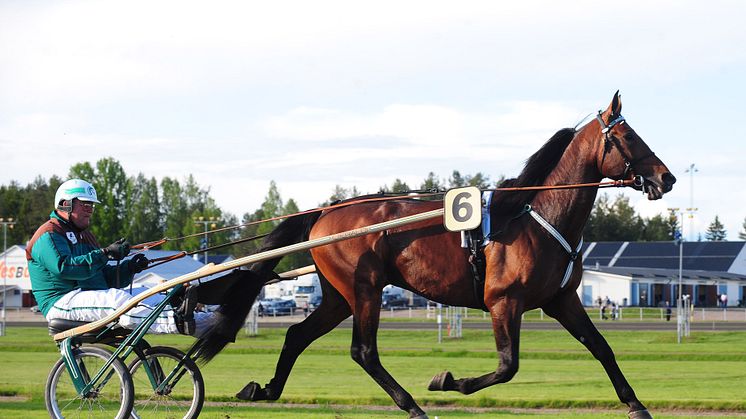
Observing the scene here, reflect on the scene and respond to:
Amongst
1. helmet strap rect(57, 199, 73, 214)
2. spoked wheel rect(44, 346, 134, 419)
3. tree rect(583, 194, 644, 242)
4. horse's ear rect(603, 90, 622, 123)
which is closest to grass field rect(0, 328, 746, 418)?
spoked wheel rect(44, 346, 134, 419)

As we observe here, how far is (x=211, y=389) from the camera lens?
1384 cm

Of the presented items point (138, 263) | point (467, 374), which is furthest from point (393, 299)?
point (138, 263)

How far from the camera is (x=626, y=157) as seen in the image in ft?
23.6

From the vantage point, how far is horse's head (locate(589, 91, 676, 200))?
7.07m

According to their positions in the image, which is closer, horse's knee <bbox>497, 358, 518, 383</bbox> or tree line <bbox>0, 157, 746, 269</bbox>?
horse's knee <bbox>497, 358, 518, 383</bbox>

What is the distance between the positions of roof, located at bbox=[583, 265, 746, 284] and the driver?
2277 inches

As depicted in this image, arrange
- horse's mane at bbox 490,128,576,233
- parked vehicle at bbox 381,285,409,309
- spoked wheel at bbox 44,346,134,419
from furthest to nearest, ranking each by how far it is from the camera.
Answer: parked vehicle at bbox 381,285,409,309
horse's mane at bbox 490,128,576,233
spoked wheel at bbox 44,346,134,419

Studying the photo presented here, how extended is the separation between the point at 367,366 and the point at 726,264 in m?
73.6

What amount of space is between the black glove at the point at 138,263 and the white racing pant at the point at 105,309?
0.26 meters

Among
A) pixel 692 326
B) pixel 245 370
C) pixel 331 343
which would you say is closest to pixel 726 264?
pixel 692 326

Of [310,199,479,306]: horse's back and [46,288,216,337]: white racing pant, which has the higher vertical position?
[310,199,479,306]: horse's back

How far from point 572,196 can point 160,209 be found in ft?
274

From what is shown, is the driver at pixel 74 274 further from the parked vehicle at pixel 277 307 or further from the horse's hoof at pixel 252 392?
the parked vehicle at pixel 277 307

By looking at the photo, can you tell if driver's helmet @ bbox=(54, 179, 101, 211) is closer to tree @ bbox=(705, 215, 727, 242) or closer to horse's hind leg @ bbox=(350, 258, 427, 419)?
horse's hind leg @ bbox=(350, 258, 427, 419)
